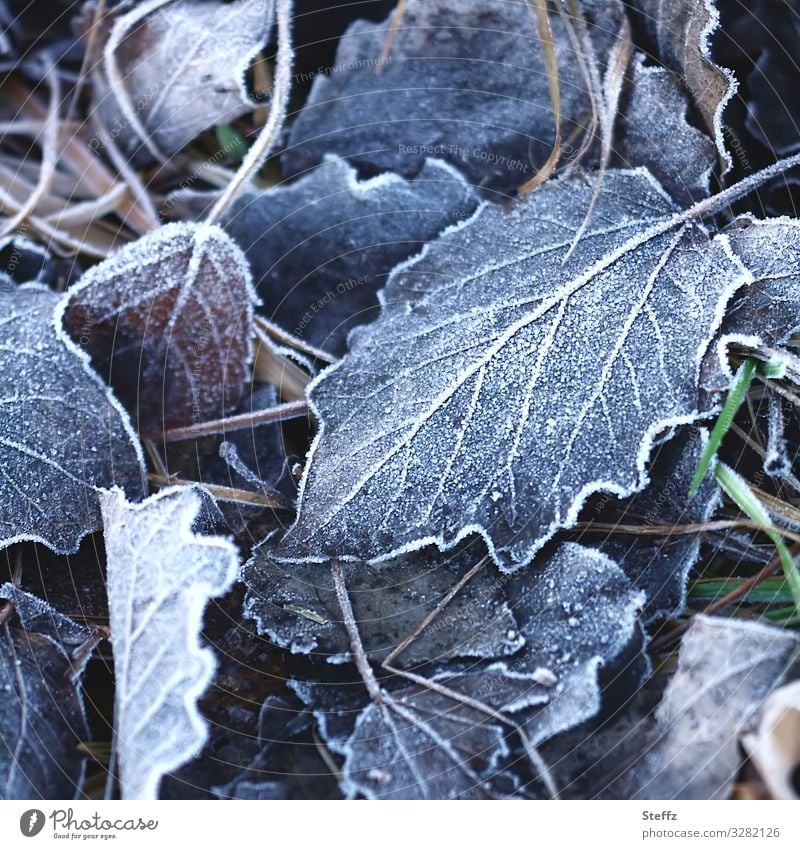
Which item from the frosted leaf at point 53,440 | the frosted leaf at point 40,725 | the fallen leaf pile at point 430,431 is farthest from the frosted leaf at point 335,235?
the frosted leaf at point 40,725

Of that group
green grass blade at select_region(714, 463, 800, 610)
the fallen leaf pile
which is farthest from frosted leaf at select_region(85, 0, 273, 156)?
green grass blade at select_region(714, 463, 800, 610)

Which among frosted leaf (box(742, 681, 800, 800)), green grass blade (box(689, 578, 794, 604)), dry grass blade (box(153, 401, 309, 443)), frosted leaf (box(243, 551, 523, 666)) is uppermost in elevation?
dry grass blade (box(153, 401, 309, 443))

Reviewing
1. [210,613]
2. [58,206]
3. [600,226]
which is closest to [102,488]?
[210,613]

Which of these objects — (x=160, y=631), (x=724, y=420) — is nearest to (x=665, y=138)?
(x=724, y=420)

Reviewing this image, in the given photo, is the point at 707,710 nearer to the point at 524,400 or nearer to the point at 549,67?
the point at 524,400

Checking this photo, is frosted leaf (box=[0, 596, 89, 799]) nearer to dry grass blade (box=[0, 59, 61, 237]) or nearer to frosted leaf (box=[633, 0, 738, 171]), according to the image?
dry grass blade (box=[0, 59, 61, 237])
